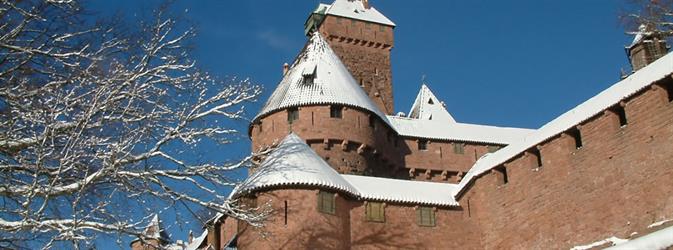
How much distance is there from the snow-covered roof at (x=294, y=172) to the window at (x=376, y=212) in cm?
66

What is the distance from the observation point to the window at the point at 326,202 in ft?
69.2

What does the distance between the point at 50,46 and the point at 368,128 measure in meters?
18.3

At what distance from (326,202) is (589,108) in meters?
7.37

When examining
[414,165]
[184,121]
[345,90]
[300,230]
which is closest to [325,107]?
[345,90]

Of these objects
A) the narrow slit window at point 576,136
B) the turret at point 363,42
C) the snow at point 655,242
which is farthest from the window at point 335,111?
the snow at point 655,242

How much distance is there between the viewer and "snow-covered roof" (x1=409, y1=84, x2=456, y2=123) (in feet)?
120

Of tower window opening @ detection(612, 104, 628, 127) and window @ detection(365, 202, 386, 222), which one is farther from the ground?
tower window opening @ detection(612, 104, 628, 127)

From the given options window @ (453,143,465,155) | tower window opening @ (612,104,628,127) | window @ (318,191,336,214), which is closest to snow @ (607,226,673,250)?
tower window opening @ (612,104,628,127)

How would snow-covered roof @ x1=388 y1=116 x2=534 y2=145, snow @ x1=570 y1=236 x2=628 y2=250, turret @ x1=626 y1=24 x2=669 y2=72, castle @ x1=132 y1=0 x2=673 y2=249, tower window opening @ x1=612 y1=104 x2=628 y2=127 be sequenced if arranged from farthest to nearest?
snow-covered roof @ x1=388 y1=116 x2=534 y2=145 → turret @ x1=626 y1=24 x2=669 y2=72 → tower window opening @ x1=612 y1=104 x2=628 y2=127 → castle @ x1=132 y1=0 x2=673 y2=249 → snow @ x1=570 y1=236 x2=628 y2=250

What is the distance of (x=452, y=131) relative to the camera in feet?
106

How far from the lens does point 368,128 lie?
28.0m

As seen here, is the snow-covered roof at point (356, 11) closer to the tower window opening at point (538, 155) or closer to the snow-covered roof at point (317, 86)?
the snow-covered roof at point (317, 86)

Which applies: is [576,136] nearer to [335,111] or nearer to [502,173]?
[502,173]

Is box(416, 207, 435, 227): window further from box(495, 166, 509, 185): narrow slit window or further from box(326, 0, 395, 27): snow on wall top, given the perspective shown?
box(326, 0, 395, 27): snow on wall top
